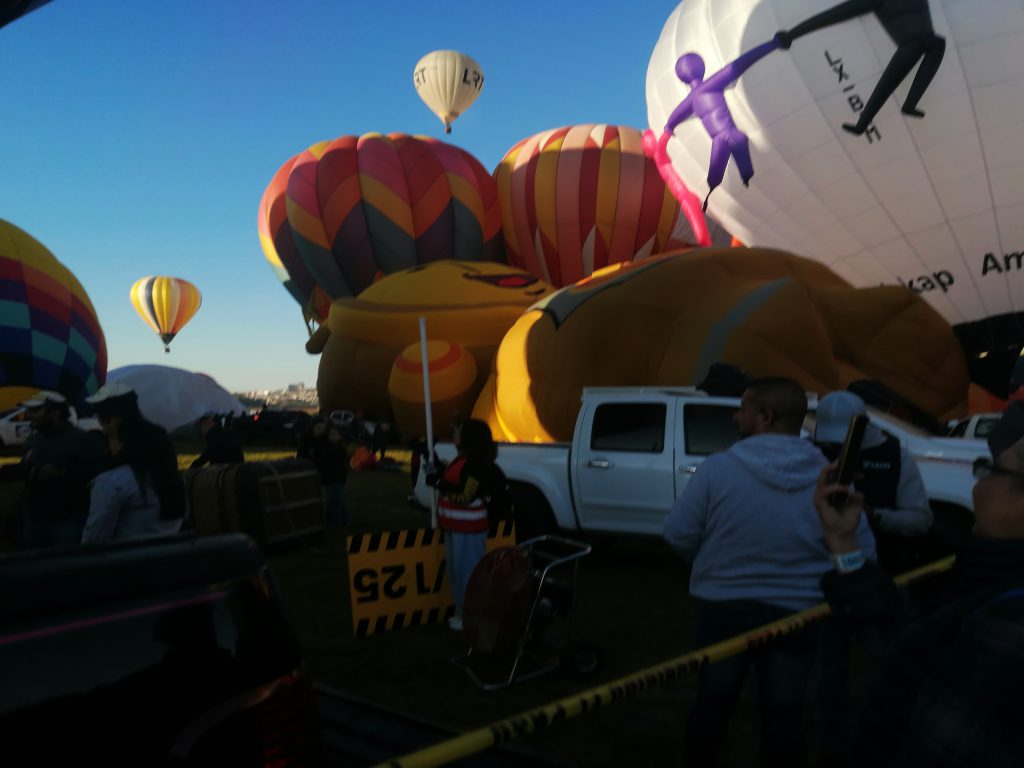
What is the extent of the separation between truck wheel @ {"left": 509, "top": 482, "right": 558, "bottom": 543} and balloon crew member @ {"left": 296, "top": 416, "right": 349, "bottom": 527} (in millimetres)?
2570

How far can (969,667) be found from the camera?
111 centimetres

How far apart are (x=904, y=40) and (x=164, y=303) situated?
35863 mm

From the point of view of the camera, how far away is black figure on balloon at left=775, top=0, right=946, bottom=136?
14.2m

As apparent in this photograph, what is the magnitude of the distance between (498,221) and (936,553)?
22218mm

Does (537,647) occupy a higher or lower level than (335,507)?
lower

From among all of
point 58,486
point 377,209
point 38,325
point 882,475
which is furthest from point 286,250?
point 882,475

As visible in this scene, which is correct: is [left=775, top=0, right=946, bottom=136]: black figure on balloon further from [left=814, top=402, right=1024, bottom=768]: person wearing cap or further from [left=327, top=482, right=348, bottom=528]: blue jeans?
[left=814, top=402, right=1024, bottom=768]: person wearing cap

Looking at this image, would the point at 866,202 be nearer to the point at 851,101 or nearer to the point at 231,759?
Result: the point at 851,101

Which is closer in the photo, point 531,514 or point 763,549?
point 763,549

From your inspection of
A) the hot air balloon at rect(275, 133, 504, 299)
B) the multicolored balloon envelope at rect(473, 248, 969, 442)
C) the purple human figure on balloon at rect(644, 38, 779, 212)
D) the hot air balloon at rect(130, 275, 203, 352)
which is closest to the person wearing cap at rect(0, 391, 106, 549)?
the multicolored balloon envelope at rect(473, 248, 969, 442)

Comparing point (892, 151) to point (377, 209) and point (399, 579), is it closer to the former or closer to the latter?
point (399, 579)

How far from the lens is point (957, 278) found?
1623cm

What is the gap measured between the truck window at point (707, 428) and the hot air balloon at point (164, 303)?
38.5 m

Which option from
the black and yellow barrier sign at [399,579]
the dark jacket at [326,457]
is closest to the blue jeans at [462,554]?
the black and yellow barrier sign at [399,579]
